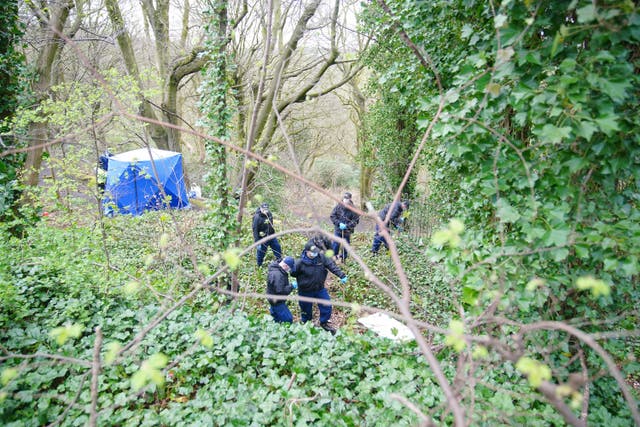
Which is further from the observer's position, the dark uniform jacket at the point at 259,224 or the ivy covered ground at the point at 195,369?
the dark uniform jacket at the point at 259,224

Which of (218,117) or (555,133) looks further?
(218,117)

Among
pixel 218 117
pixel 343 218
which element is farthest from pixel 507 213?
pixel 343 218

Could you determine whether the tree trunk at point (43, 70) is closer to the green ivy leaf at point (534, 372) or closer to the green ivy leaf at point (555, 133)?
the green ivy leaf at point (555, 133)

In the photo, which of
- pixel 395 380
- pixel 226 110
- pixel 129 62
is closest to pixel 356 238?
pixel 226 110

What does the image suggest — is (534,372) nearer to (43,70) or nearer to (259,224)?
(259,224)

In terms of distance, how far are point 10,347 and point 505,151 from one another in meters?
4.64

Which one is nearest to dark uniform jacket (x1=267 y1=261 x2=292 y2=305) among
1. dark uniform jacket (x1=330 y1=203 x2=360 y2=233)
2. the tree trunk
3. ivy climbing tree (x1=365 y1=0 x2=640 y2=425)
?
ivy climbing tree (x1=365 y1=0 x2=640 y2=425)

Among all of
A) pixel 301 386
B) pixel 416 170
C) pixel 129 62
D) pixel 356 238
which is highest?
pixel 129 62

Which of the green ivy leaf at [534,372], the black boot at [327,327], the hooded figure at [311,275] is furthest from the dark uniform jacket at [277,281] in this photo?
the green ivy leaf at [534,372]

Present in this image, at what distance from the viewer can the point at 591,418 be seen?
242 centimetres

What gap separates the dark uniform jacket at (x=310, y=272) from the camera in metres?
5.44

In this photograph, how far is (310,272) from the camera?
5.47 meters

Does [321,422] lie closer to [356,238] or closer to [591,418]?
[591,418]

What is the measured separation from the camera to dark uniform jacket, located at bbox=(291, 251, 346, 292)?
544 cm
